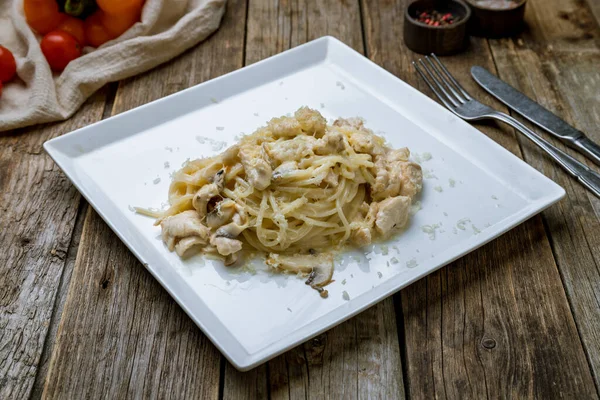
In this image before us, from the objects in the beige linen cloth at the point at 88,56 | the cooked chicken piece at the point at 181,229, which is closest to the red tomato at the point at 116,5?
the beige linen cloth at the point at 88,56

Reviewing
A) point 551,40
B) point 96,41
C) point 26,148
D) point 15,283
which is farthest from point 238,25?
point 15,283

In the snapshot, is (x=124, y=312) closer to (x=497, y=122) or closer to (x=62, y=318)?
(x=62, y=318)

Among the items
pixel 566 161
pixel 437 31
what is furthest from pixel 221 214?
pixel 437 31

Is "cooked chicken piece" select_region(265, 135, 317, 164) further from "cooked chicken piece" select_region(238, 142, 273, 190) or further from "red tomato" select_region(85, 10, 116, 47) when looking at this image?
"red tomato" select_region(85, 10, 116, 47)

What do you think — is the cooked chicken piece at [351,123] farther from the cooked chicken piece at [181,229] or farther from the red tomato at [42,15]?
the red tomato at [42,15]

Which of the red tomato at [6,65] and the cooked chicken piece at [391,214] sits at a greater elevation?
the red tomato at [6,65]

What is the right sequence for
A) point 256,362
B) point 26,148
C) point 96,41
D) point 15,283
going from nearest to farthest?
point 256,362
point 15,283
point 26,148
point 96,41
